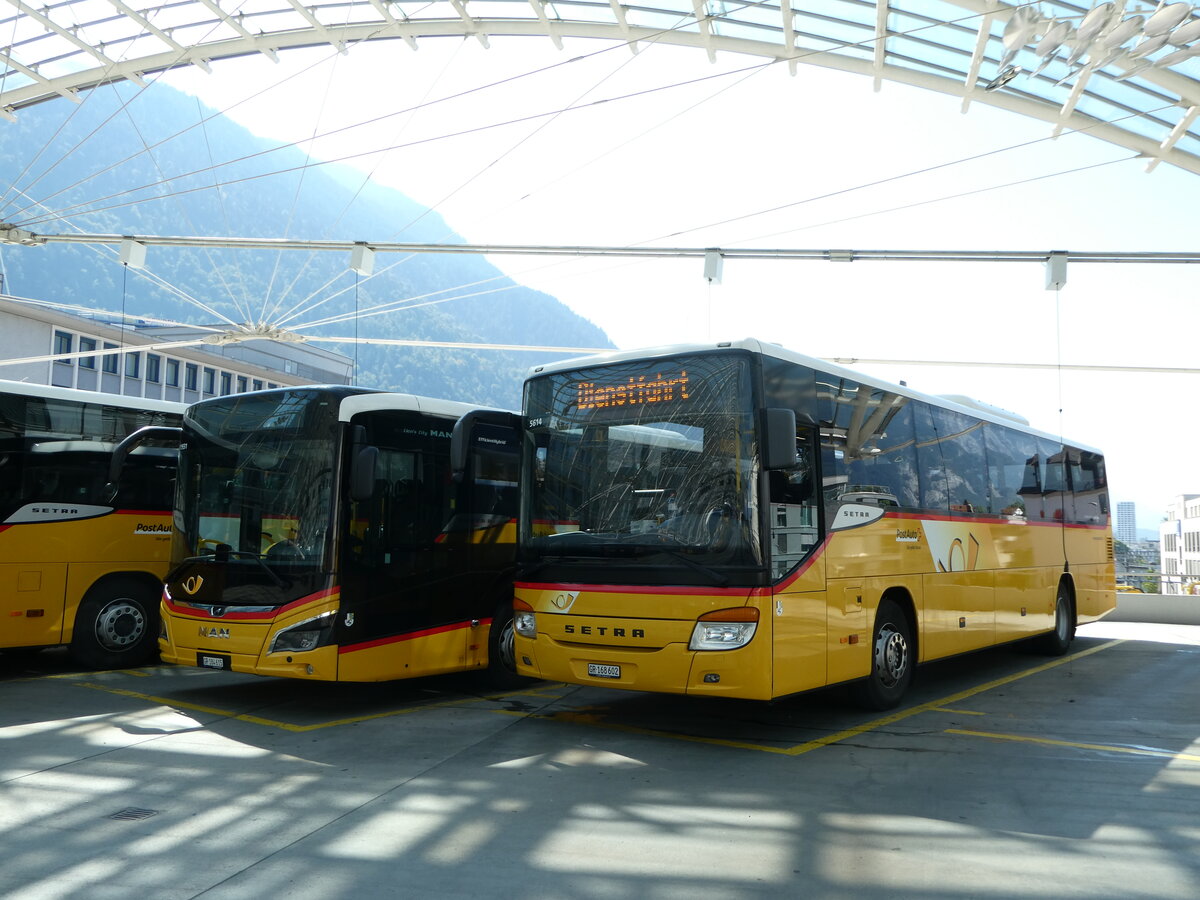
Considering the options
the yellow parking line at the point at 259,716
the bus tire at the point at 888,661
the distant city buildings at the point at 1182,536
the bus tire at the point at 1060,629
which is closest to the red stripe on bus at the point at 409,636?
the yellow parking line at the point at 259,716

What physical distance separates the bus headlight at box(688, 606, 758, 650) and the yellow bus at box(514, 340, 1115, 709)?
11mm

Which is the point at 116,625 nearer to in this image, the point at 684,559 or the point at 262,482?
the point at 262,482

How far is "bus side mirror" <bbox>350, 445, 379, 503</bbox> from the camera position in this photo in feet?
27.8

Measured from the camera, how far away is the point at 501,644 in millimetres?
10312

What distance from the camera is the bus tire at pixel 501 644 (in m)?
10.2

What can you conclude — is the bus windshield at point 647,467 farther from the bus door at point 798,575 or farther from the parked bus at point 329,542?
the parked bus at point 329,542

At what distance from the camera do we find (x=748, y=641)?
7.20 metres

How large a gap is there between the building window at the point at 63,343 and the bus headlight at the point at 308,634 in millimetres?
47976

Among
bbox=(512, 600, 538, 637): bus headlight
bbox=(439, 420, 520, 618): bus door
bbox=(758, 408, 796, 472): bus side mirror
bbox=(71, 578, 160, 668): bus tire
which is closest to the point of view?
bbox=(758, 408, 796, 472): bus side mirror

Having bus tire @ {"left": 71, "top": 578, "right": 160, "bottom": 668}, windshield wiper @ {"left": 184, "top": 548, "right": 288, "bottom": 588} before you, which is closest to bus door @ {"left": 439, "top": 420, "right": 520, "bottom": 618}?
windshield wiper @ {"left": 184, "top": 548, "right": 288, "bottom": 588}

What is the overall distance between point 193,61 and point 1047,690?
17553 mm

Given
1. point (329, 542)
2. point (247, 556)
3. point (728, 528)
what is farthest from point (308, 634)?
point (728, 528)

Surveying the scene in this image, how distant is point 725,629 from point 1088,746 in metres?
3.11

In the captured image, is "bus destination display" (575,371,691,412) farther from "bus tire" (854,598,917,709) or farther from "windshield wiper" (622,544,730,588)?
"bus tire" (854,598,917,709)
